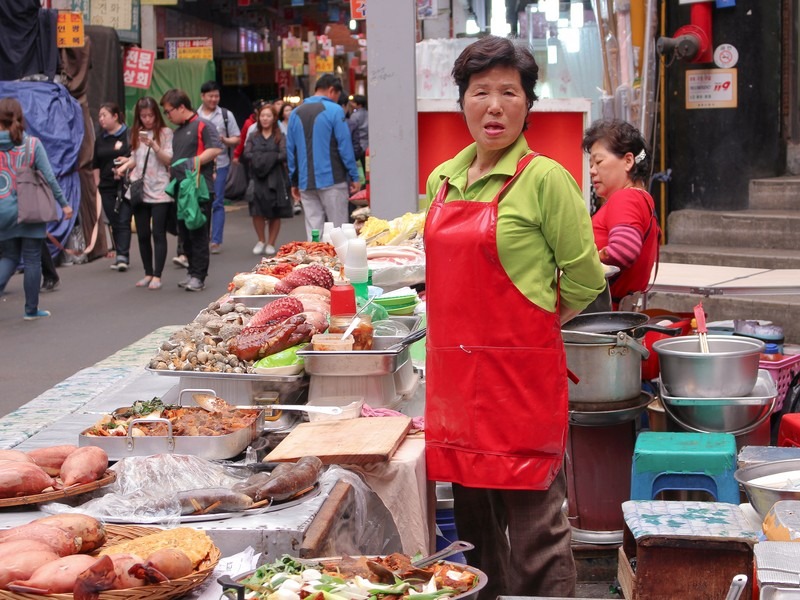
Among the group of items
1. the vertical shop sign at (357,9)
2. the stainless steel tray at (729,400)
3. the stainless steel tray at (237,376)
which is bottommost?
the stainless steel tray at (729,400)

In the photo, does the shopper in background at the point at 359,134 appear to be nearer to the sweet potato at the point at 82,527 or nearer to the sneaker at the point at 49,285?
the sneaker at the point at 49,285

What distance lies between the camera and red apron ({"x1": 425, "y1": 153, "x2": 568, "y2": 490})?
11.1ft

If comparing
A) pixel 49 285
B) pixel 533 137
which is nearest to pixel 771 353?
pixel 533 137

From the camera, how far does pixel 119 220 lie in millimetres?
13719

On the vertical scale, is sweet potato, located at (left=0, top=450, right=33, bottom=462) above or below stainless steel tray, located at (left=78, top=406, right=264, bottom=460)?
above

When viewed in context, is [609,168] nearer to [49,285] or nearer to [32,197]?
[32,197]

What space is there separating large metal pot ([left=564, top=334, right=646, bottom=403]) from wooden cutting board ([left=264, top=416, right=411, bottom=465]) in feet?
3.80

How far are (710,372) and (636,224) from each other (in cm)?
92

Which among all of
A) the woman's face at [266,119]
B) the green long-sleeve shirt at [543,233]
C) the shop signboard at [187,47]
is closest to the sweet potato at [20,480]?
the green long-sleeve shirt at [543,233]

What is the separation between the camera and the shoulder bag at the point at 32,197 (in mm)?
10461

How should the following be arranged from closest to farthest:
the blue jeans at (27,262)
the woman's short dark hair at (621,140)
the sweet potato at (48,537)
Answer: the sweet potato at (48,537), the woman's short dark hair at (621,140), the blue jeans at (27,262)

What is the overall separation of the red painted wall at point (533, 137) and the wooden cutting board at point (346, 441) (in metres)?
4.30

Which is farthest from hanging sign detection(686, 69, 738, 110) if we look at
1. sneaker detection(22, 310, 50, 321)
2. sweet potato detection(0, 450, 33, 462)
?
sweet potato detection(0, 450, 33, 462)

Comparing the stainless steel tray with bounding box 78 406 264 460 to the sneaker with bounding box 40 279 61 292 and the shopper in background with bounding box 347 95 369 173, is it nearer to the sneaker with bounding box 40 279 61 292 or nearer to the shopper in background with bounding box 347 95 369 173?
the sneaker with bounding box 40 279 61 292
